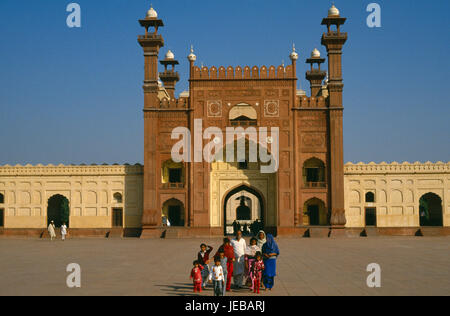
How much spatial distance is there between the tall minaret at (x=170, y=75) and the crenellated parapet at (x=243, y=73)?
8.08 metres

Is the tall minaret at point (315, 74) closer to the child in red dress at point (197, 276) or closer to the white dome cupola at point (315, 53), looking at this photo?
the white dome cupola at point (315, 53)

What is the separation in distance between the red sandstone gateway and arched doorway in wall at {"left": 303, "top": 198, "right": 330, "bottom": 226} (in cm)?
12

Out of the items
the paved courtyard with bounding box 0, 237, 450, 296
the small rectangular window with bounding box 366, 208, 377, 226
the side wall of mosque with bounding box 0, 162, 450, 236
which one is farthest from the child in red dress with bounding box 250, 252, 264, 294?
the small rectangular window with bounding box 366, 208, 377, 226

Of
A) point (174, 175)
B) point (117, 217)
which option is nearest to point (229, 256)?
point (174, 175)

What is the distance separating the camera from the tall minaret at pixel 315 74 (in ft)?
113

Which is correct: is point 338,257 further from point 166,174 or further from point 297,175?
point 166,174

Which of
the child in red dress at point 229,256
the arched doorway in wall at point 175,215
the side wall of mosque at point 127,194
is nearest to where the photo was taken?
the child in red dress at point 229,256

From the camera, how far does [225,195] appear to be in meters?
29.7

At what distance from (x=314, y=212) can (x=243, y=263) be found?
20.4 metres

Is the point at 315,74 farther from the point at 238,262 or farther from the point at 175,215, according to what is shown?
the point at 238,262

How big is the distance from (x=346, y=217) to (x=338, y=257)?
1408cm

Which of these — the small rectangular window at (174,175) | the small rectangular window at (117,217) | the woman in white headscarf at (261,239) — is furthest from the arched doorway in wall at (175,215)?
the woman in white headscarf at (261,239)

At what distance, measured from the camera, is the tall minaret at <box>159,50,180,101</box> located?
36812 mm
